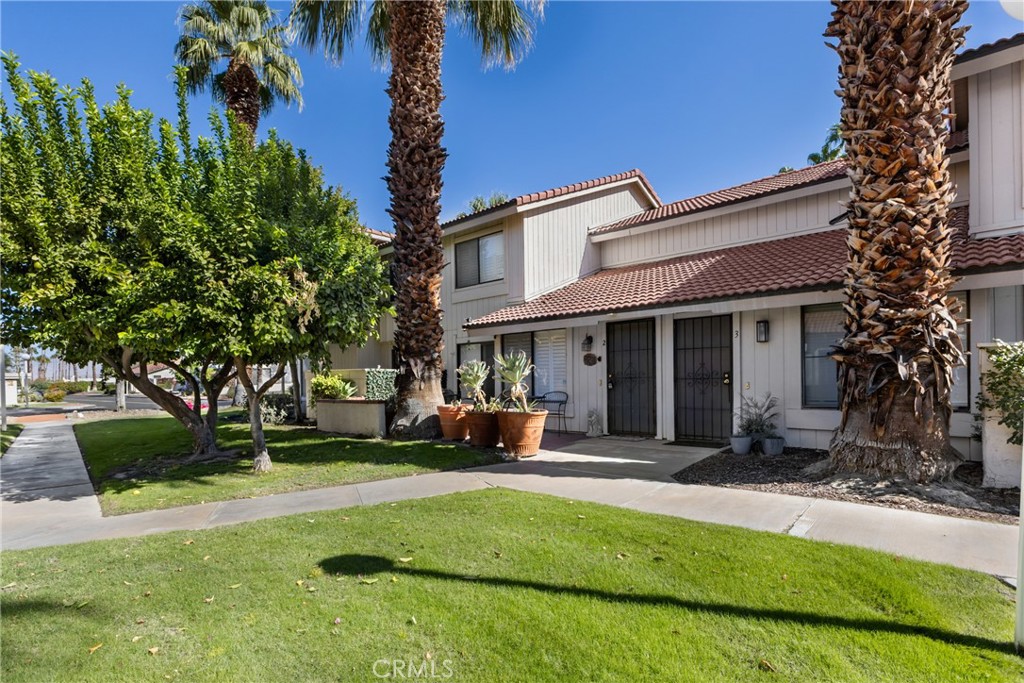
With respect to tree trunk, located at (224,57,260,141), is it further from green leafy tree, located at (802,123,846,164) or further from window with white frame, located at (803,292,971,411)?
green leafy tree, located at (802,123,846,164)

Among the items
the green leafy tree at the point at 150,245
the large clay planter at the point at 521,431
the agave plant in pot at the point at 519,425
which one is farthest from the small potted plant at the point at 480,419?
the green leafy tree at the point at 150,245

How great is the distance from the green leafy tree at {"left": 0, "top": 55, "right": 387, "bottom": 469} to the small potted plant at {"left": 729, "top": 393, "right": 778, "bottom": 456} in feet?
22.9

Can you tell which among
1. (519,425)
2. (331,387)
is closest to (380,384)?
(331,387)

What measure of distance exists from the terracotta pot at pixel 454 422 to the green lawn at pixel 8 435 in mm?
10524

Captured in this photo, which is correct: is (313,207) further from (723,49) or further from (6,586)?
(723,49)

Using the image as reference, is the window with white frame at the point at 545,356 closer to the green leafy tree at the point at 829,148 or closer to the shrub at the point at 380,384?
the shrub at the point at 380,384

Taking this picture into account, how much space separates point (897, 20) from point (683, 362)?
6.56m

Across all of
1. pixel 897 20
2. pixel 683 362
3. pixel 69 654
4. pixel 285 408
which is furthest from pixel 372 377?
pixel 897 20

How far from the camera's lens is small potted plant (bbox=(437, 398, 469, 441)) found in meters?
11.1

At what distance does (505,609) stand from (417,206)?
9651mm

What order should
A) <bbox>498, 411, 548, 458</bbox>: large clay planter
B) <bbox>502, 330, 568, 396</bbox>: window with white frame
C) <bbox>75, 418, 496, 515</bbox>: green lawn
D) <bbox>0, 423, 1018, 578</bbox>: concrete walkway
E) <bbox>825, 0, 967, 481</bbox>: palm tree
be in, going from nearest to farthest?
<bbox>0, 423, 1018, 578</bbox>: concrete walkway, <bbox>825, 0, 967, 481</bbox>: palm tree, <bbox>75, 418, 496, 515</bbox>: green lawn, <bbox>498, 411, 548, 458</bbox>: large clay planter, <bbox>502, 330, 568, 396</bbox>: window with white frame

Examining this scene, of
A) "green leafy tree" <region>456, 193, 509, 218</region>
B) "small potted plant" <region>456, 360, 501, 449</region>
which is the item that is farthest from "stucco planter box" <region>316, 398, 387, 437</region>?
"green leafy tree" <region>456, 193, 509, 218</region>

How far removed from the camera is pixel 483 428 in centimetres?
1040

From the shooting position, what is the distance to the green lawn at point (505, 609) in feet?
9.69
